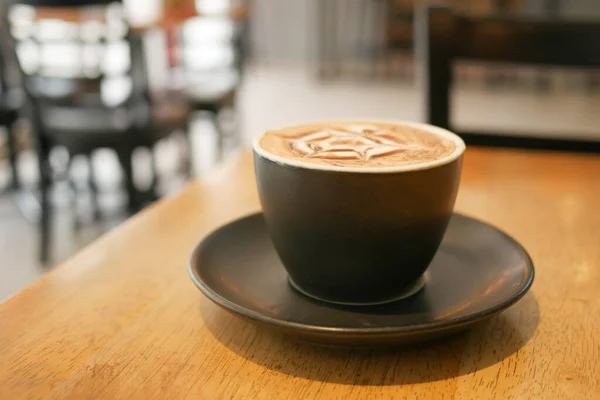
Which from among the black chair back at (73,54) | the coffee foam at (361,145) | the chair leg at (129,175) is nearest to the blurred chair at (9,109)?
the black chair back at (73,54)

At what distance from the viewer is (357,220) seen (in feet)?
1.40

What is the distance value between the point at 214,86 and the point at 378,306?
2120mm

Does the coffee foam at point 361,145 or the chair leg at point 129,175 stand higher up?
the coffee foam at point 361,145

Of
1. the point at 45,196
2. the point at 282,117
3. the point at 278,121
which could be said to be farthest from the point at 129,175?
the point at 282,117

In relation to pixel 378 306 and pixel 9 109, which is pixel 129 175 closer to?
pixel 9 109

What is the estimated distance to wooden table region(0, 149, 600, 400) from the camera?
394mm

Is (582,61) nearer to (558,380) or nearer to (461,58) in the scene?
(461,58)

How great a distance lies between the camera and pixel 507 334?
0.46 meters

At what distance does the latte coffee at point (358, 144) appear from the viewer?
1.46 feet

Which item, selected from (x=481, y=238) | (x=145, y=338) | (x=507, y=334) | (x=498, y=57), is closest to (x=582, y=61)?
(x=498, y=57)

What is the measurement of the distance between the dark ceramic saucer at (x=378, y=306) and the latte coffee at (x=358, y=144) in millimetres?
102

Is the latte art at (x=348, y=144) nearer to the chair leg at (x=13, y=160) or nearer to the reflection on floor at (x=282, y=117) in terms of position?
the reflection on floor at (x=282, y=117)

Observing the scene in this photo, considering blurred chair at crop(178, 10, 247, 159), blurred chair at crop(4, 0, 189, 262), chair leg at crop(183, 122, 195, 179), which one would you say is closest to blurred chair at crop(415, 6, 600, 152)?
blurred chair at crop(4, 0, 189, 262)

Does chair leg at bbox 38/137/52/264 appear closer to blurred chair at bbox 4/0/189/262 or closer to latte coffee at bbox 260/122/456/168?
blurred chair at bbox 4/0/189/262
